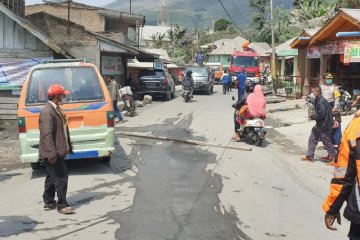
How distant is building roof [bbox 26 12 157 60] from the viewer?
22844mm

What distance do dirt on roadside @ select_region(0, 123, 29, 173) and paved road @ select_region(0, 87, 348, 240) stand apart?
68 cm

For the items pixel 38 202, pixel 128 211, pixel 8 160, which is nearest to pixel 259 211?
pixel 128 211

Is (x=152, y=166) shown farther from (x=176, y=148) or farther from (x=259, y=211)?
(x=259, y=211)

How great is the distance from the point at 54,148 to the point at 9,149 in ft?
20.6

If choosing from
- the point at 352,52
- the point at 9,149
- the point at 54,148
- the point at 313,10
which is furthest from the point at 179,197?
the point at 313,10

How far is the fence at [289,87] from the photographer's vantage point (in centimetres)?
2785

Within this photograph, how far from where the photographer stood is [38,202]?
6.89 m

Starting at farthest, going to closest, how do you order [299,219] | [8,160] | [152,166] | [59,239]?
[8,160] → [152,166] → [299,219] → [59,239]

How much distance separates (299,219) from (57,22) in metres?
20.1

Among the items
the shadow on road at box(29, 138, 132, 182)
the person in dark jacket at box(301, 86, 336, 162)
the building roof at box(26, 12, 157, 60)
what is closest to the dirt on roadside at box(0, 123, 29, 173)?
the shadow on road at box(29, 138, 132, 182)

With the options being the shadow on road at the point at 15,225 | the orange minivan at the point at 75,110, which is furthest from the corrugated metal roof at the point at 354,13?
the shadow on road at the point at 15,225

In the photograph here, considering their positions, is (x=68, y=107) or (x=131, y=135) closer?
(x=68, y=107)

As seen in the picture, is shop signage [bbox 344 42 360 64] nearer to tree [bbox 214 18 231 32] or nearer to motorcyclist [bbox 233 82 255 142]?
motorcyclist [bbox 233 82 255 142]

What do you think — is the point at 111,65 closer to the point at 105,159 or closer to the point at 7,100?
the point at 7,100
